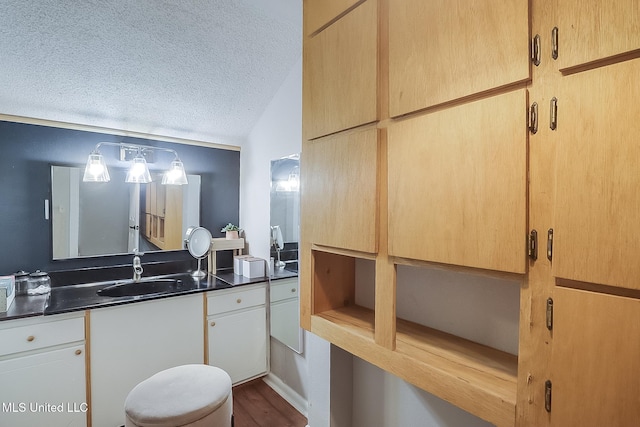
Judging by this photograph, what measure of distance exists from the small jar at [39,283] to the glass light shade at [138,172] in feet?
2.85

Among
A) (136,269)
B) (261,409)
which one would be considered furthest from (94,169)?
(261,409)

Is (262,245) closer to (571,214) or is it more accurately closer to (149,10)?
(149,10)

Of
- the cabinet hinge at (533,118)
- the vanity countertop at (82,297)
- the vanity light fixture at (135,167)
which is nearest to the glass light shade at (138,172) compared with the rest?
the vanity light fixture at (135,167)

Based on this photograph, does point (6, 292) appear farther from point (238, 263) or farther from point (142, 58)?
point (142, 58)

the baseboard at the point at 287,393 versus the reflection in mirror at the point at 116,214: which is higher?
the reflection in mirror at the point at 116,214

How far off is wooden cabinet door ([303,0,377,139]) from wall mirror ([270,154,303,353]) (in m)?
0.96

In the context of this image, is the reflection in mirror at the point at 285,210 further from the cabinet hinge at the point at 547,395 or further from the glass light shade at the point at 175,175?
the cabinet hinge at the point at 547,395

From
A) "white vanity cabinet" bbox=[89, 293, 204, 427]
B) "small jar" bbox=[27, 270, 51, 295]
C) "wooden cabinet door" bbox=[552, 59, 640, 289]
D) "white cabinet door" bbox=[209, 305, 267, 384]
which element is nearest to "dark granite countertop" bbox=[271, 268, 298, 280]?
"white cabinet door" bbox=[209, 305, 267, 384]

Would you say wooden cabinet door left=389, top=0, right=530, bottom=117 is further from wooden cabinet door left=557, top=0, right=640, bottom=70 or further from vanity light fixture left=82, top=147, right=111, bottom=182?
vanity light fixture left=82, top=147, right=111, bottom=182

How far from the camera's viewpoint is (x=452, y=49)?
0.84 meters

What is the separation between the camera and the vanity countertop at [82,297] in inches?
69.3

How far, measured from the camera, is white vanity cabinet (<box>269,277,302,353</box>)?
2.27 meters
